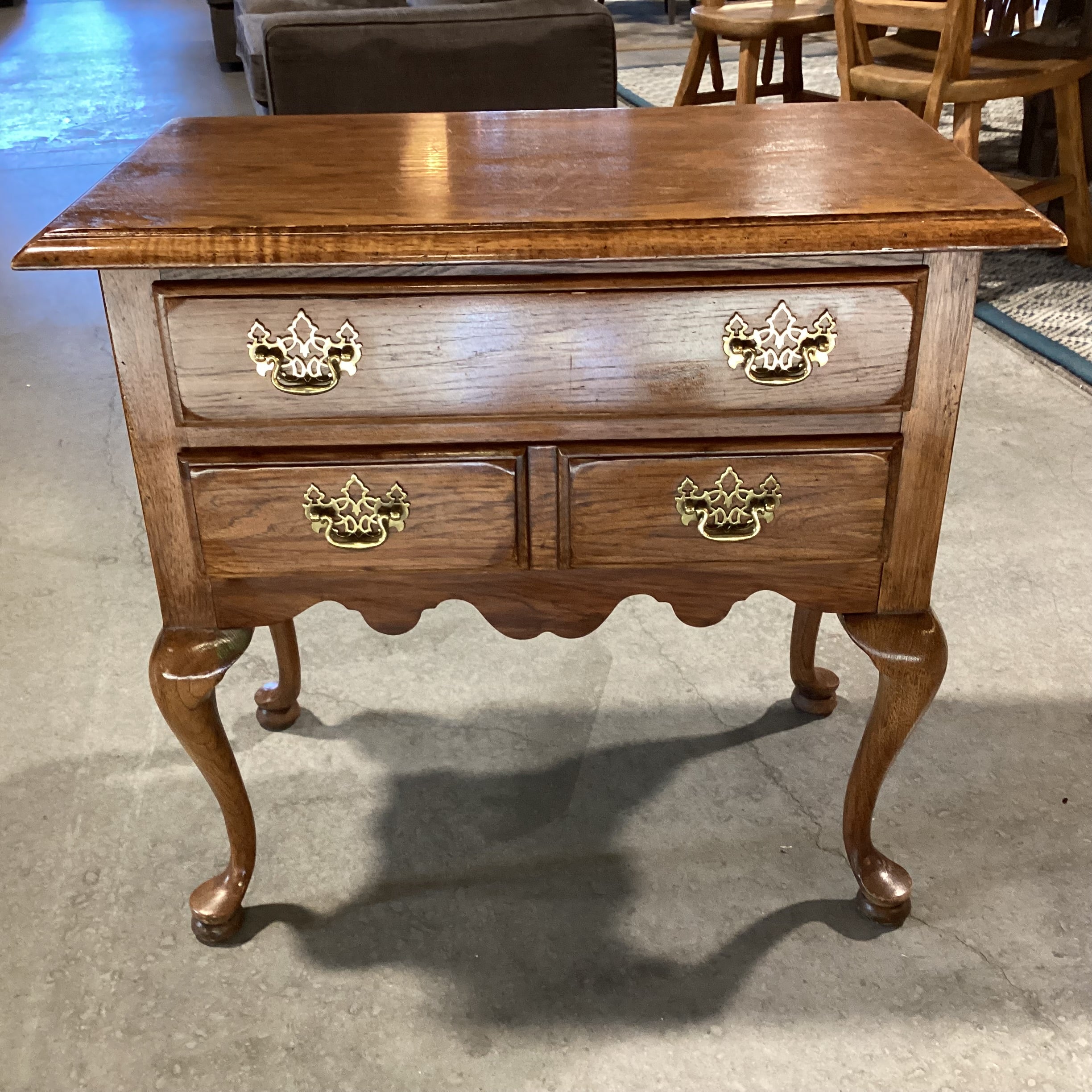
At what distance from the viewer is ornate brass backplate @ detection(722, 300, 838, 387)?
96 cm

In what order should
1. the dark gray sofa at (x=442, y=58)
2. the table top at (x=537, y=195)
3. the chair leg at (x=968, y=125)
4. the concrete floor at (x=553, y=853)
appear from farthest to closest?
the chair leg at (x=968, y=125)
the dark gray sofa at (x=442, y=58)
the concrete floor at (x=553, y=853)
the table top at (x=537, y=195)

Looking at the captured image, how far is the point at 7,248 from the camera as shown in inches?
142

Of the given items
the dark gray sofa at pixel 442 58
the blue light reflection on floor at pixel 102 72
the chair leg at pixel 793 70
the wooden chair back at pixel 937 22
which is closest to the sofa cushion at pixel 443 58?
the dark gray sofa at pixel 442 58

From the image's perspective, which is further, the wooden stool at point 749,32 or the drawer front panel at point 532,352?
the wooden stool at point 749,32

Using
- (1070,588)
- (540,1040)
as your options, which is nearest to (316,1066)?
(540,1040)

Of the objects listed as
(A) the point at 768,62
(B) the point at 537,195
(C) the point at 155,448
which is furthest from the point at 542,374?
(A) the point at 768,62

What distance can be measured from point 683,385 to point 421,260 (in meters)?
0.25

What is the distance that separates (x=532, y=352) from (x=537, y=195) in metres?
0.15

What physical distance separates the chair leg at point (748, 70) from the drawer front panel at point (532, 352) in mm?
3258

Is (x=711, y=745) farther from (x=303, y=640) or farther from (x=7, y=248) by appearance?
(x=7, y=248)

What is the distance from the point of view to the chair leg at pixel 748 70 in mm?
3898

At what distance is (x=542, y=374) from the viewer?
3.23 feet

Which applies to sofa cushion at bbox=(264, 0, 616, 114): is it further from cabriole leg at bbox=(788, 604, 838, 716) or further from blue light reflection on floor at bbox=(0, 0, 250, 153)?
blue light reflection on floor at bbox=(0, 0, 250, 153)

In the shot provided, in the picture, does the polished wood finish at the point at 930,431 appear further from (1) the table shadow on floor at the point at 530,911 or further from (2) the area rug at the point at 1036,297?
(2) the area rug at the point at 1036,297
